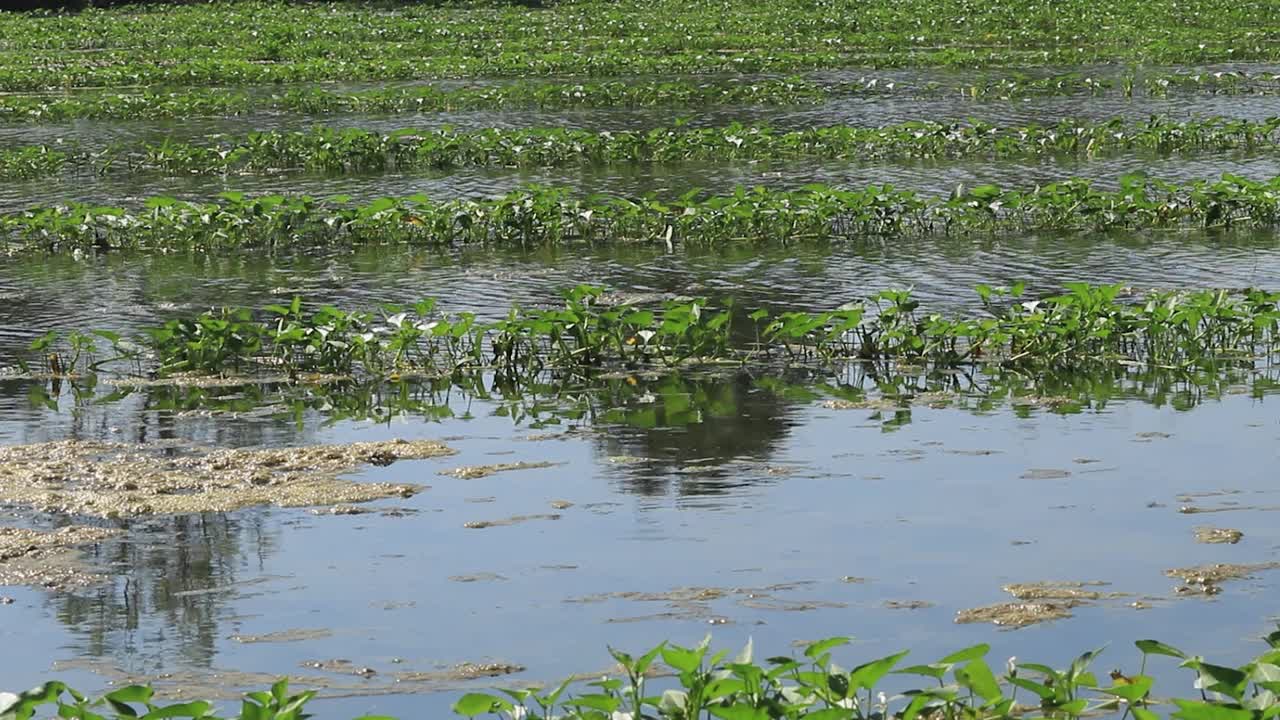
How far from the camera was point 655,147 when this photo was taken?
17.2 m

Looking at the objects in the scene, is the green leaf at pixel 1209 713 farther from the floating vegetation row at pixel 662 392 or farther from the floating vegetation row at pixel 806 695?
the floating vegetation row at pixel 662 392

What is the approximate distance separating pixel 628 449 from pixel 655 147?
9.83 metres

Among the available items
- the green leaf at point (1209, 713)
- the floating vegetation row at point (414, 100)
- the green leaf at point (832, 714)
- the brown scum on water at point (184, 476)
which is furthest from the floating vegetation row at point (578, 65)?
the green leaf at point (1209, 713)

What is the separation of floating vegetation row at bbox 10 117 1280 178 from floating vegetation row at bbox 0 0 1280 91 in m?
9.75

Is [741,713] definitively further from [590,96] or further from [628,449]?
[590,96]

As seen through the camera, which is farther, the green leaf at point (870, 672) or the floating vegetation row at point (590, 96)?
the floating vegetation row at point (590, 96)

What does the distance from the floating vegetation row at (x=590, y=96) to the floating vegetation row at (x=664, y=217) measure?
9.26 meters

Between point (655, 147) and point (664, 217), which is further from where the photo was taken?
point (655, 147)

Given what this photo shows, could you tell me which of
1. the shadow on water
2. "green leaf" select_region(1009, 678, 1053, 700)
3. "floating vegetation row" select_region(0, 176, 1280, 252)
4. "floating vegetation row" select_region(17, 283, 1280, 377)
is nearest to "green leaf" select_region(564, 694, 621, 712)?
"green leaf" select_region(1009, 678, 1053, 700)

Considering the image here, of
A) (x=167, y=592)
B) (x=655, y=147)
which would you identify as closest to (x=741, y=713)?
(x=167, y=592)

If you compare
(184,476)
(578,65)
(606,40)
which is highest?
(606,40)

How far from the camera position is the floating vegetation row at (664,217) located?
42.2 ft

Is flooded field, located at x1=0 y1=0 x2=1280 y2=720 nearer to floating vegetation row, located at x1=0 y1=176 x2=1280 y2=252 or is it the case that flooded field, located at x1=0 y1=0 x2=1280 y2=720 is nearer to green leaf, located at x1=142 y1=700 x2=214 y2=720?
floating vegetation row, located at x1=0 y1=176 x2=1280 y2=252

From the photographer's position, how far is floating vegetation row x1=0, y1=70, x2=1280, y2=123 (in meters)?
22.6
